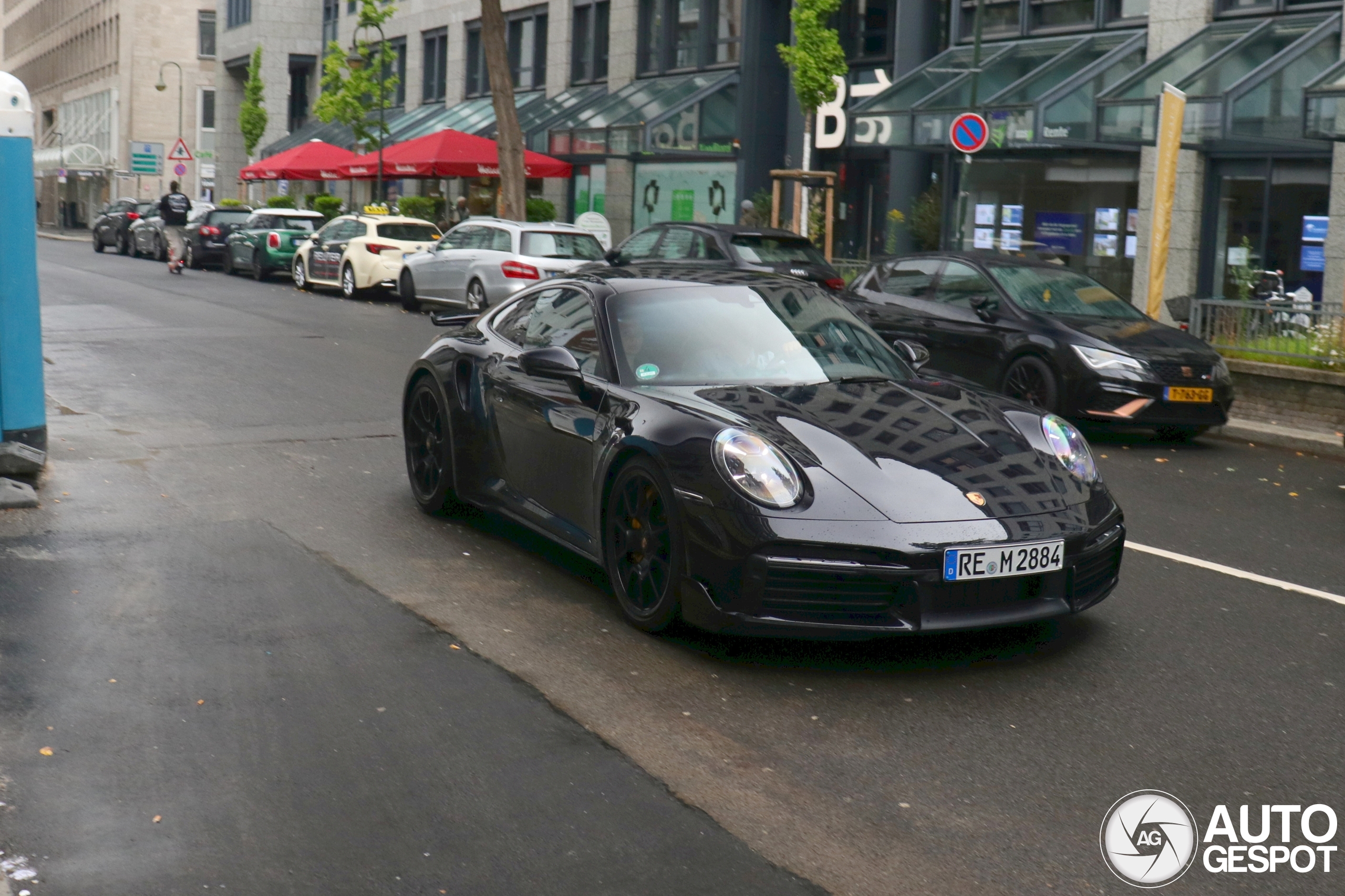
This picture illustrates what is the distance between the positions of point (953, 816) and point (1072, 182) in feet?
68.1

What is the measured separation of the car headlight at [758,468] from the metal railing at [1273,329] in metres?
9.27

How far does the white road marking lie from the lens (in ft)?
23.1

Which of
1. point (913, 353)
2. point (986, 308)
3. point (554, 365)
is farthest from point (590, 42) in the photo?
point (554, 365)

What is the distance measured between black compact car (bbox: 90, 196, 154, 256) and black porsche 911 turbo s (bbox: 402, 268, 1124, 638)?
3815 cm

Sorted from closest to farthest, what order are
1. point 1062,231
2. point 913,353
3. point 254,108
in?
point 913,353, point 1062,231, point 254,108

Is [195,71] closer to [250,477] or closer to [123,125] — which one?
[123,125]

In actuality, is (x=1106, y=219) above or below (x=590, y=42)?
below

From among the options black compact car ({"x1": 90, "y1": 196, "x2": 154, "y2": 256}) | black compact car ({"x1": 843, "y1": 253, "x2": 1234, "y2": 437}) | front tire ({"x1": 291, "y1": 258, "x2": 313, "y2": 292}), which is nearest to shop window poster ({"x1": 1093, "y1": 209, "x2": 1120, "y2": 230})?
black compact car ({"x1": 843, "y1": 253, "x2": 1234, "y2": 437})

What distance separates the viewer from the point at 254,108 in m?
62.5

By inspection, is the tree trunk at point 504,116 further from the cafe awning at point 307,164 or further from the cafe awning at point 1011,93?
the cafe awning at point 307,164

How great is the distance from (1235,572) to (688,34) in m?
29.2

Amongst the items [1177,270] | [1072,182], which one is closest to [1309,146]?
[1177,270]

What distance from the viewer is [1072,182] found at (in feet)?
77.5

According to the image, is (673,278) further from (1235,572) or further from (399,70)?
(399,70)
